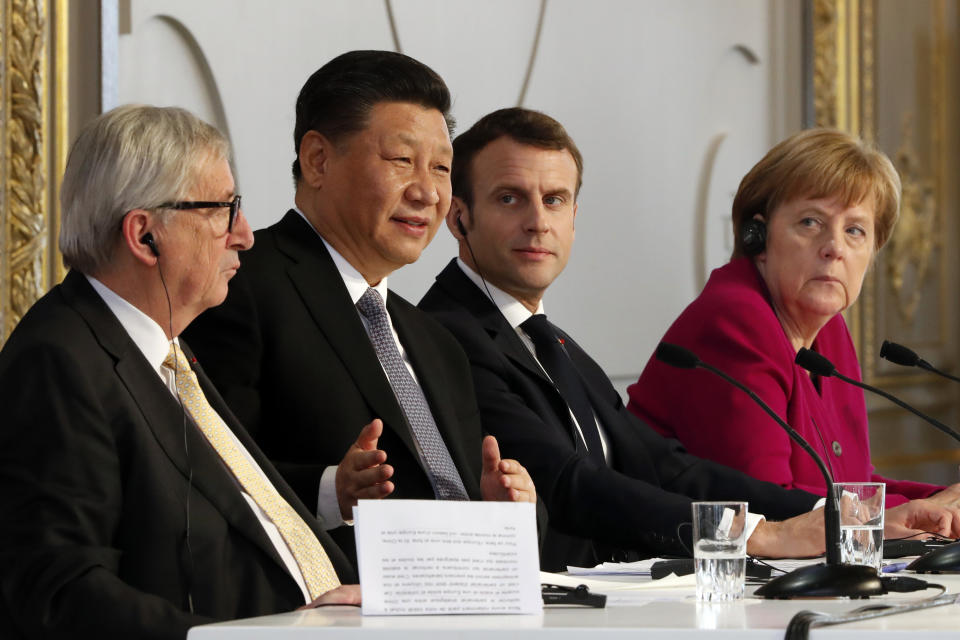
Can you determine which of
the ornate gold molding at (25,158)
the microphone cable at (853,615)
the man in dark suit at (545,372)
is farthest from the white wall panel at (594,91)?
the microphone cable at (853,615)

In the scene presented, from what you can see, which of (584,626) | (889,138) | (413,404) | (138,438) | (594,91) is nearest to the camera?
(584,626)

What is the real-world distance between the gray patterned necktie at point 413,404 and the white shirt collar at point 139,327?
2.00 ft

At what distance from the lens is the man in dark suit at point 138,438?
66.2 inches

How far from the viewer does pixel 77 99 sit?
3.14m

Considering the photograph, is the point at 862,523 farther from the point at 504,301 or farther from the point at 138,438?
the point at 504,301

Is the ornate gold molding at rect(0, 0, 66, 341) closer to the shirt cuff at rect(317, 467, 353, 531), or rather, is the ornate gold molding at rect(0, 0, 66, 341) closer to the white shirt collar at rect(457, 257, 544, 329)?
the white shirt collar at rect(457, 257, 544, 329)

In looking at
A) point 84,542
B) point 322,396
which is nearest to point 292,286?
point 322,396

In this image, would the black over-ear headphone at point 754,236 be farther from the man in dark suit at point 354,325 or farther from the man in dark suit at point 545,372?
the man in dark suit at point 354,325

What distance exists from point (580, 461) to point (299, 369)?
0.59m

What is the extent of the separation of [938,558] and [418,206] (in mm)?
1127

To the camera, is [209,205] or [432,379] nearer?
[209,205]

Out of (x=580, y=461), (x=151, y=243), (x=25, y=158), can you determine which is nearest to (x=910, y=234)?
(x=580, y=461)

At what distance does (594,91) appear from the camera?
4.84 m

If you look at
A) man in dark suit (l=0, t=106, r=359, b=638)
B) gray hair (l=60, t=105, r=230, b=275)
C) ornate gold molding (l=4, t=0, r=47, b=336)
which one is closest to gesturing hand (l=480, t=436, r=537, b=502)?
man in dark suit (l=0, t=106, r=359, b=638)
